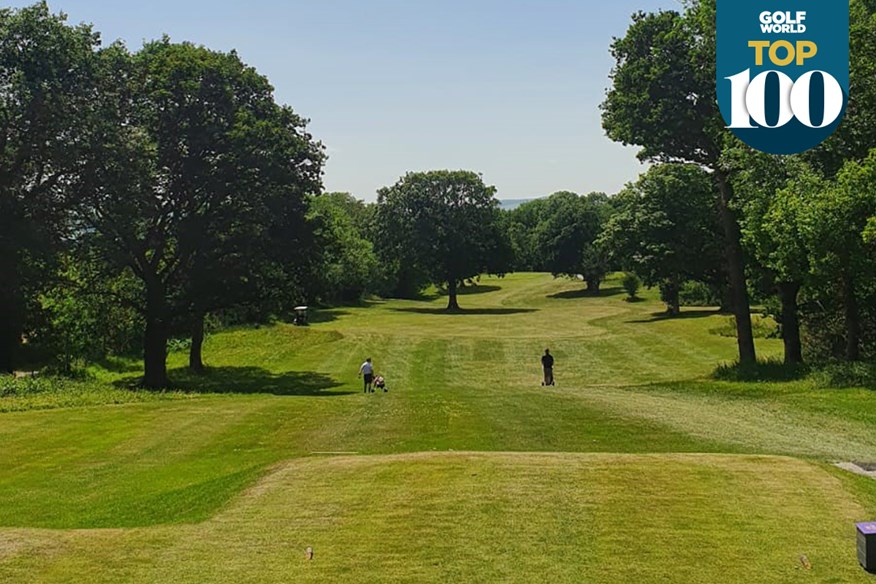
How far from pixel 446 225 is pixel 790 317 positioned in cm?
6039

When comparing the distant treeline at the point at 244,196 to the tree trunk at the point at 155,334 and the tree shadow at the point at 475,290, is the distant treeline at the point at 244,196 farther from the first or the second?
the tree shadow at the point at 475,290

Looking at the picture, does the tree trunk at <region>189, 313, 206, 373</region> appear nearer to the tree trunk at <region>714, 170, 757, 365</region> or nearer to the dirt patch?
the tree trunk at <region>714, 170, 757, 365</region>

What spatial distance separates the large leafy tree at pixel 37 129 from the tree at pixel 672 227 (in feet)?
95.5

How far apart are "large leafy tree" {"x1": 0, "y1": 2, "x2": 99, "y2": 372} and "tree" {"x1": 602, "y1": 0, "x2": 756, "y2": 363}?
24309 mm

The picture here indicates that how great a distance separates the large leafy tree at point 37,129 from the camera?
1344 inches

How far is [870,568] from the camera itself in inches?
346

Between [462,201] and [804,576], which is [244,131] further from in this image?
[462,201]

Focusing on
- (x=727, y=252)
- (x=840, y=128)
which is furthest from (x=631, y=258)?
(x=840, y=128)

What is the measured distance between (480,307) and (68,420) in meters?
75.1

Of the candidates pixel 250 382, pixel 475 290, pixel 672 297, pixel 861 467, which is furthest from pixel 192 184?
pixel 475 290

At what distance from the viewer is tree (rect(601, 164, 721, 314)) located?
41250 mm

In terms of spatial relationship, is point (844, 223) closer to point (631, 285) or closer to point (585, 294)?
point (631, 285)

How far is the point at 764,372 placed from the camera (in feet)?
111

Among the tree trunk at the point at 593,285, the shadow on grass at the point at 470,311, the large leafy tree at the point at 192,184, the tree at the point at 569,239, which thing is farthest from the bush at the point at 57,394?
the tree at the point at 569,239
